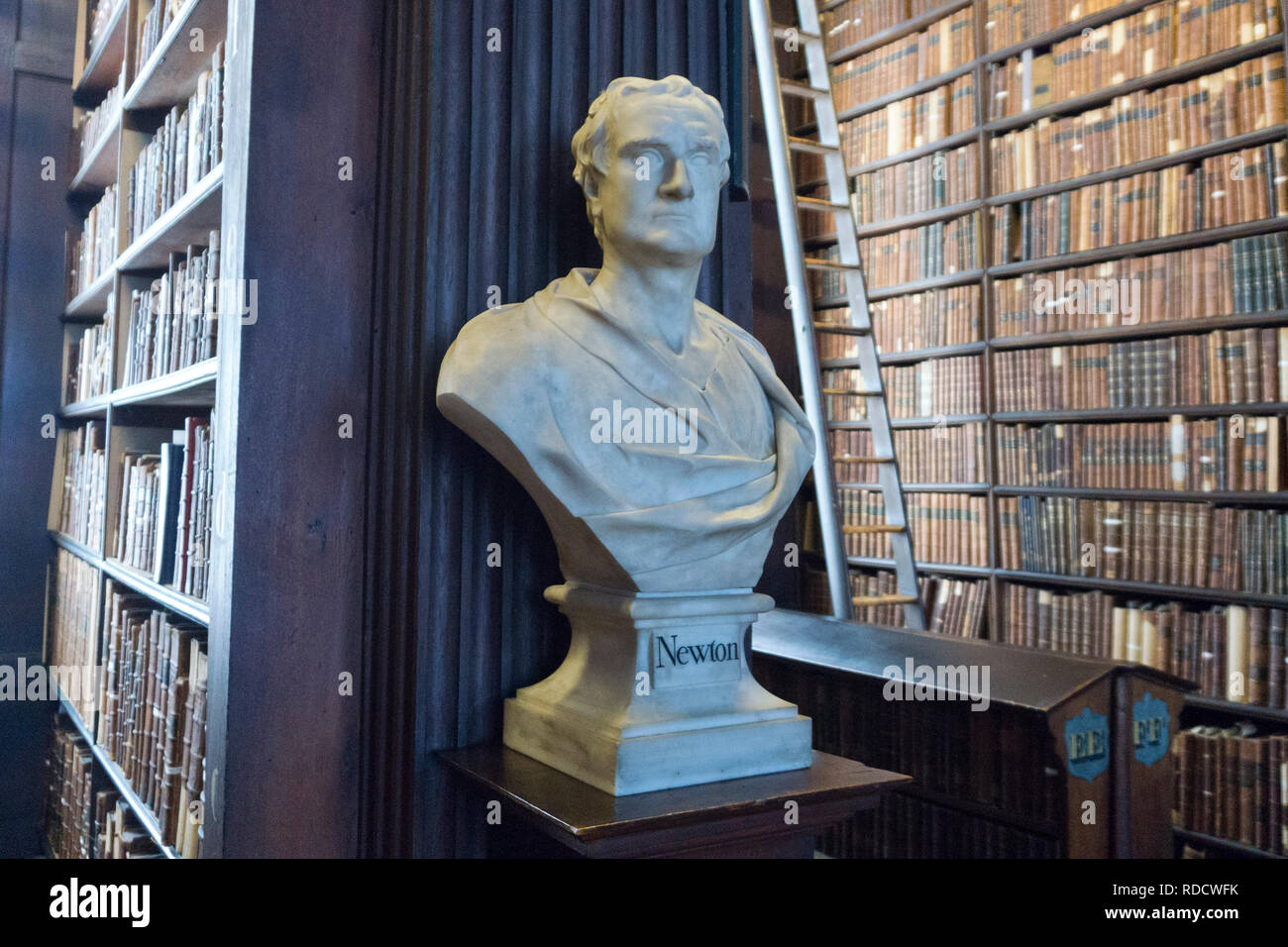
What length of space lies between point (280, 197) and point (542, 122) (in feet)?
1.45

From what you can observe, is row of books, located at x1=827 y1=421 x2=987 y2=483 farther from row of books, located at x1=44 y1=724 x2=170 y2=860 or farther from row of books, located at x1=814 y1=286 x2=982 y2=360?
row of books, located at x1=44 y1=724 x2=170 y2=860

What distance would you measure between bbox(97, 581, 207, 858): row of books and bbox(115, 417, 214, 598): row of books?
118mm

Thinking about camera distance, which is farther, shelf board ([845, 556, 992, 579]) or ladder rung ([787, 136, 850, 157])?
shelf board ([845, 556, 992, 579])

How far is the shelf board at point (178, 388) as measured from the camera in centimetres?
165

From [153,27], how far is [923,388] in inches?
107

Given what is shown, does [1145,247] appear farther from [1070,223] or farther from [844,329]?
[844,329]

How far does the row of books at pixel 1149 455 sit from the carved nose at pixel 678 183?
7.10ft

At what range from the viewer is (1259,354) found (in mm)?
2709

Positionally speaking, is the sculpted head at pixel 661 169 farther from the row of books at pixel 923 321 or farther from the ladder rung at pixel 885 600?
the row of books at pixel 923 321

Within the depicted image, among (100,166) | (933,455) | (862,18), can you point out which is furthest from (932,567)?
(100,166)

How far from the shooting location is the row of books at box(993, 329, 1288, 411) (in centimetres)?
271

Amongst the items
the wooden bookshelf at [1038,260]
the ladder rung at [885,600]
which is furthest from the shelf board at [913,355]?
the ladder rung at [885,600]

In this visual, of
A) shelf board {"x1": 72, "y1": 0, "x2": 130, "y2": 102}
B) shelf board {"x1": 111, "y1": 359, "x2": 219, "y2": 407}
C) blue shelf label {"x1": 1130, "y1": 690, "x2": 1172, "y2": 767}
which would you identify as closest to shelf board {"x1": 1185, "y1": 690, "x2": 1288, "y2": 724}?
blue shelf label {"x1": 1130, "y1": 690, "x2": 1172, "y2": 767}
